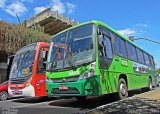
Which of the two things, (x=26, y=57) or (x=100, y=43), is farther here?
(x=26, y=57)

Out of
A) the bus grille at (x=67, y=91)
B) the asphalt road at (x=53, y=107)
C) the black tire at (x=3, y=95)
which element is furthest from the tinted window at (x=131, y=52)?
the black tire at (x=3, y=95)

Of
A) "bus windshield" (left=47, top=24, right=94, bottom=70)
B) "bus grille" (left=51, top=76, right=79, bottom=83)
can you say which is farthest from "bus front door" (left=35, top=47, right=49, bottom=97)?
"bus grille" (left=51, top=76, right=79, bottom=83)

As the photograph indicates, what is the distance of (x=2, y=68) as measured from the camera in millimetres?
28469

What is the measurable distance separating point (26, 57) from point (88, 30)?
4605mm

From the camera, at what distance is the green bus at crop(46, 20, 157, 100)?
415 inches

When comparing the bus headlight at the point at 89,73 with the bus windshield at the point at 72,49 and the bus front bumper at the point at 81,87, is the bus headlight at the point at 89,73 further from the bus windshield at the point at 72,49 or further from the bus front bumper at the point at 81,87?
the bus windshield at the point at 72,49

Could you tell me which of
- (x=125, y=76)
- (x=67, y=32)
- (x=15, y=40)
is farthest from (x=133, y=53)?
(x=15, y=40)

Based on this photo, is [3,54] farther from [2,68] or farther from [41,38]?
[41,38]

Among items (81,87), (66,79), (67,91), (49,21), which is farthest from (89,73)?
(49,21)

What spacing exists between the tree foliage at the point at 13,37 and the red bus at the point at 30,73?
1261cm

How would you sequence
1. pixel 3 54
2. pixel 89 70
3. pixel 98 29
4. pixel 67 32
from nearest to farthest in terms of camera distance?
1. pixel 89 70
2. pixel 98 29
3. pixel 67 32
4. pixel 3 54

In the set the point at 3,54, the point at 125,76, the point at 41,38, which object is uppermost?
the point at 41,38

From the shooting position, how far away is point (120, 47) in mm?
13805

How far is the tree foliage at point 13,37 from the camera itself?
88.4 ft
